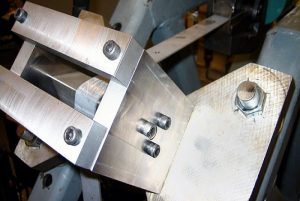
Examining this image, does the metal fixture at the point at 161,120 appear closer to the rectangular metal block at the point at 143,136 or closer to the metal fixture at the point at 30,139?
the rectangular metal block at the point at 143,136

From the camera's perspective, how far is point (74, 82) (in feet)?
1.39

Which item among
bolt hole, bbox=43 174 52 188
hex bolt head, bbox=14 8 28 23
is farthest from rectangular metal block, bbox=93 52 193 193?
bolt hole, bbox=43 174 52 188

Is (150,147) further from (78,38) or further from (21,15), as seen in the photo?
(21,15)

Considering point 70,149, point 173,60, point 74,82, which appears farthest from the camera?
point 173,60

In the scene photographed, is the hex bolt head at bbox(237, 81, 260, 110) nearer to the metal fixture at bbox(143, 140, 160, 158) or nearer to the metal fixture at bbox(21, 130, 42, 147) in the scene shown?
the metal fixture at bbox(143, 140, 160, 158)

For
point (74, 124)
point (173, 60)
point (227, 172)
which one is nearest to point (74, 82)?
point (74, 124)

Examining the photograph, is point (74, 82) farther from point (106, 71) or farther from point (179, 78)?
A: point (179, 78)

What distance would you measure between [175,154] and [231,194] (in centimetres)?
10

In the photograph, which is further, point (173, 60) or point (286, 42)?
point (173, 60)

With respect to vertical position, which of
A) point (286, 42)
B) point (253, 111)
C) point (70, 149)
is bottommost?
point (70, 149)

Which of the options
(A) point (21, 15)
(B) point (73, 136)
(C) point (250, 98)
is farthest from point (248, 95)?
(A) point (21, 15)

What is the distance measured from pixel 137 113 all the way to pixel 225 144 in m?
0.14

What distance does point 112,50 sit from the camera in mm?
324

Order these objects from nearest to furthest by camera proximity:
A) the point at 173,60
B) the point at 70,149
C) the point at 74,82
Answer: the point at 70,149 → the point at 74,82 → the point at 173,60
